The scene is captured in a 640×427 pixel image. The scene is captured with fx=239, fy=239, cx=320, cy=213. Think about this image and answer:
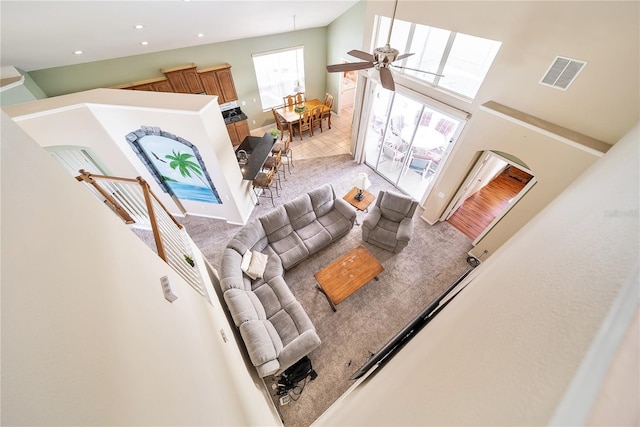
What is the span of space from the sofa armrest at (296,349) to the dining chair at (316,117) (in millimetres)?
6616

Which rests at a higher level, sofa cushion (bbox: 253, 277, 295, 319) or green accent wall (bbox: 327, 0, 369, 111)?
green accent wall (bbox: 327, 0, 369, 111)

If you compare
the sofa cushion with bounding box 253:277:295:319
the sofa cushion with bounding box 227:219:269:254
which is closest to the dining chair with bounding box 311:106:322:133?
the sofa cushion with bounding box 227:219:269:254

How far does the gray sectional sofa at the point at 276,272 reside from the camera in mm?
3273

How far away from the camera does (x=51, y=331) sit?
0.63 metres

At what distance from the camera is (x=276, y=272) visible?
4262 millimetres

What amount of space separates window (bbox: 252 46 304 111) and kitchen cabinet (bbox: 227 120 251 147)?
123 centimetres

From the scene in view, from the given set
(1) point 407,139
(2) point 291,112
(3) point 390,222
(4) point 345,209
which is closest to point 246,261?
(4) point 345,209

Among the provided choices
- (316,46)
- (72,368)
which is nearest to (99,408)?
(72,368)

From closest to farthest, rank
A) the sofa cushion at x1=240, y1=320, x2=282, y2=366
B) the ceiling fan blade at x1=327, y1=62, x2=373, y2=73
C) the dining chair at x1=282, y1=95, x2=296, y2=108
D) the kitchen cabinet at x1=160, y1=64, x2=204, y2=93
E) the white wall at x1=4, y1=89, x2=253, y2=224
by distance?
the sofa cushion at x1=240, y1=320, x2=282, y2=366, the ceiling fan blade at x1=327, y1=62, x2=373, y2=73, the white wall at x1=4, y1=89, x2=253, y2=224, the kitchen cabinet at x1=160, y1=64, x2=204, y2=93, the dining chair at x1=282, y1=95, x2=296, y2=108

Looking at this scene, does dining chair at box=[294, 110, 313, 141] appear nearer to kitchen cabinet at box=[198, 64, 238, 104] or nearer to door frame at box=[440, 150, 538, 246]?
kitchen cabinet at box=[198, 64, 238, 104]

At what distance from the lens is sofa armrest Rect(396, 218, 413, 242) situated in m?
4.59

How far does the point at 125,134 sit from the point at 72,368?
4479 millimetres

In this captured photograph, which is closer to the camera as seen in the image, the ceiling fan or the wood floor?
the ceiling fan

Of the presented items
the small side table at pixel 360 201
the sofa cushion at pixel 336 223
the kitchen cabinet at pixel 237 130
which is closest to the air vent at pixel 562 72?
the small side table at pixel 360 201
